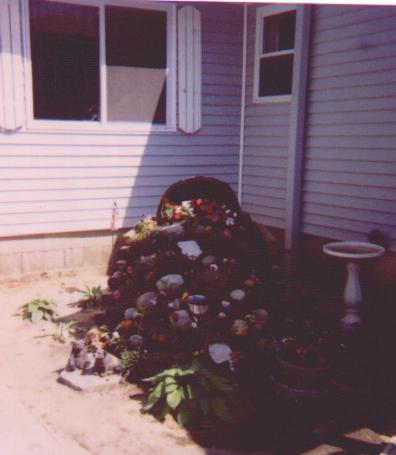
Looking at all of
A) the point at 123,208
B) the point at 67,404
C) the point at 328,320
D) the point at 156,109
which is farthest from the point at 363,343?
the point at 156,109

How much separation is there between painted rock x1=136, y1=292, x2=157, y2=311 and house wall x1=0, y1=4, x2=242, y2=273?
2.73 metres

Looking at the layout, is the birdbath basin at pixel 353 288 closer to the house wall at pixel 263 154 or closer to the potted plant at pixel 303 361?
the potted plant at pixel 303 361

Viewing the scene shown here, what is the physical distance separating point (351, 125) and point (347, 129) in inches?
3.2

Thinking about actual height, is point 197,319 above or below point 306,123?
below

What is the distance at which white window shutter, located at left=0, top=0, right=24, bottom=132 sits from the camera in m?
6.75

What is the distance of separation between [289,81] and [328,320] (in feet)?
12.9

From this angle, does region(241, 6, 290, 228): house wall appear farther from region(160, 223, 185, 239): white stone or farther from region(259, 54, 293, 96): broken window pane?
region(160, 223, 185, 239): white stone

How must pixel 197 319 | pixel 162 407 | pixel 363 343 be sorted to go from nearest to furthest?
pixel 162 407 → pixel 197 319 → pixel 363 343

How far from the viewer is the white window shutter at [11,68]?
22.2ft

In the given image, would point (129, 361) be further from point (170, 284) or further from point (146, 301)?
point (170, 284)

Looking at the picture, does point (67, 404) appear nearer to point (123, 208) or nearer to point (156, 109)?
point (123, 208)

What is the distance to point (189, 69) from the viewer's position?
26.6ft

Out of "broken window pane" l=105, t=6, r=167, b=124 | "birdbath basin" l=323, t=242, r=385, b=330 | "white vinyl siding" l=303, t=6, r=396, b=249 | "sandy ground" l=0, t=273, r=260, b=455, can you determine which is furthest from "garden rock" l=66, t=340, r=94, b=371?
"broken window pane" l=105, t=6, r=167, b=124

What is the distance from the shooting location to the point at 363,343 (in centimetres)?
545
